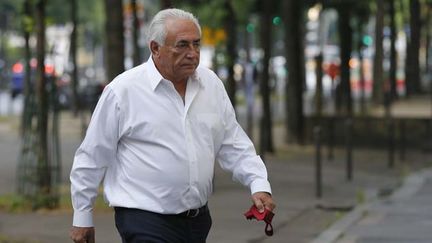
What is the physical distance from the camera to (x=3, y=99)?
5138cm

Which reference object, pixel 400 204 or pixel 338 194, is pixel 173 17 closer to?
pixel 400 204

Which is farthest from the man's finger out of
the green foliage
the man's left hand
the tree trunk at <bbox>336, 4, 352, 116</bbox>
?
the tree trunk at <bbox>336, 4, 352, 116</bbox>

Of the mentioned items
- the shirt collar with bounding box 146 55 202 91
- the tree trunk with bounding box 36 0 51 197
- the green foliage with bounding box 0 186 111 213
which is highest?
the shirt collar with bounding box 146 55 202 91

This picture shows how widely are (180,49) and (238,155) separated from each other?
58cm

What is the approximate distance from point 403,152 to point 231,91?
3.71 metres

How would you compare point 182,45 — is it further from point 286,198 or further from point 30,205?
point 286,198

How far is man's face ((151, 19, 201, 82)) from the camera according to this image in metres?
4.76

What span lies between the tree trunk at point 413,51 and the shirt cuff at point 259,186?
1254 inches

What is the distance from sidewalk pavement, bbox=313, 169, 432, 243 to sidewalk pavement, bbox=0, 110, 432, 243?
0.22m

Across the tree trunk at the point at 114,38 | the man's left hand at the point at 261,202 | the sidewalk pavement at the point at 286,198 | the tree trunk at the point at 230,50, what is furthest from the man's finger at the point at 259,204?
the tree trunk at the point at 230,50

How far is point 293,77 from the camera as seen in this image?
73.8 ft

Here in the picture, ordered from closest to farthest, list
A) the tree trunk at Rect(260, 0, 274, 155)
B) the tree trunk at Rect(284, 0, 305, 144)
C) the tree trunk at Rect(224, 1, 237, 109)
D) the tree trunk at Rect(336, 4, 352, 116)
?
the tree trunk at Rect(260, 0, 274, 155) → the tree trunk at Rect(224, 1, 237, 109) → the tree trunk at Rect(284, 0, 305, 144) → the tree trunk at Rect(336, 4, 352, 116)

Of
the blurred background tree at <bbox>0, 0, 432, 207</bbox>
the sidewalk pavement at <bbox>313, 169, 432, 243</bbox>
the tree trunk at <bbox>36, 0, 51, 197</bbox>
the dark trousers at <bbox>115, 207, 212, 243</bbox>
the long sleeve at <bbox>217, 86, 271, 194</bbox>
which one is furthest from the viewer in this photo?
the blurred background tree at <bbox>0, 0, 432, 207</bbox>

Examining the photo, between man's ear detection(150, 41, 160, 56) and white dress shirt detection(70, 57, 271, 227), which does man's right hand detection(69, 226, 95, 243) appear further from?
man's ear detection(150, 41, 160, 56)
